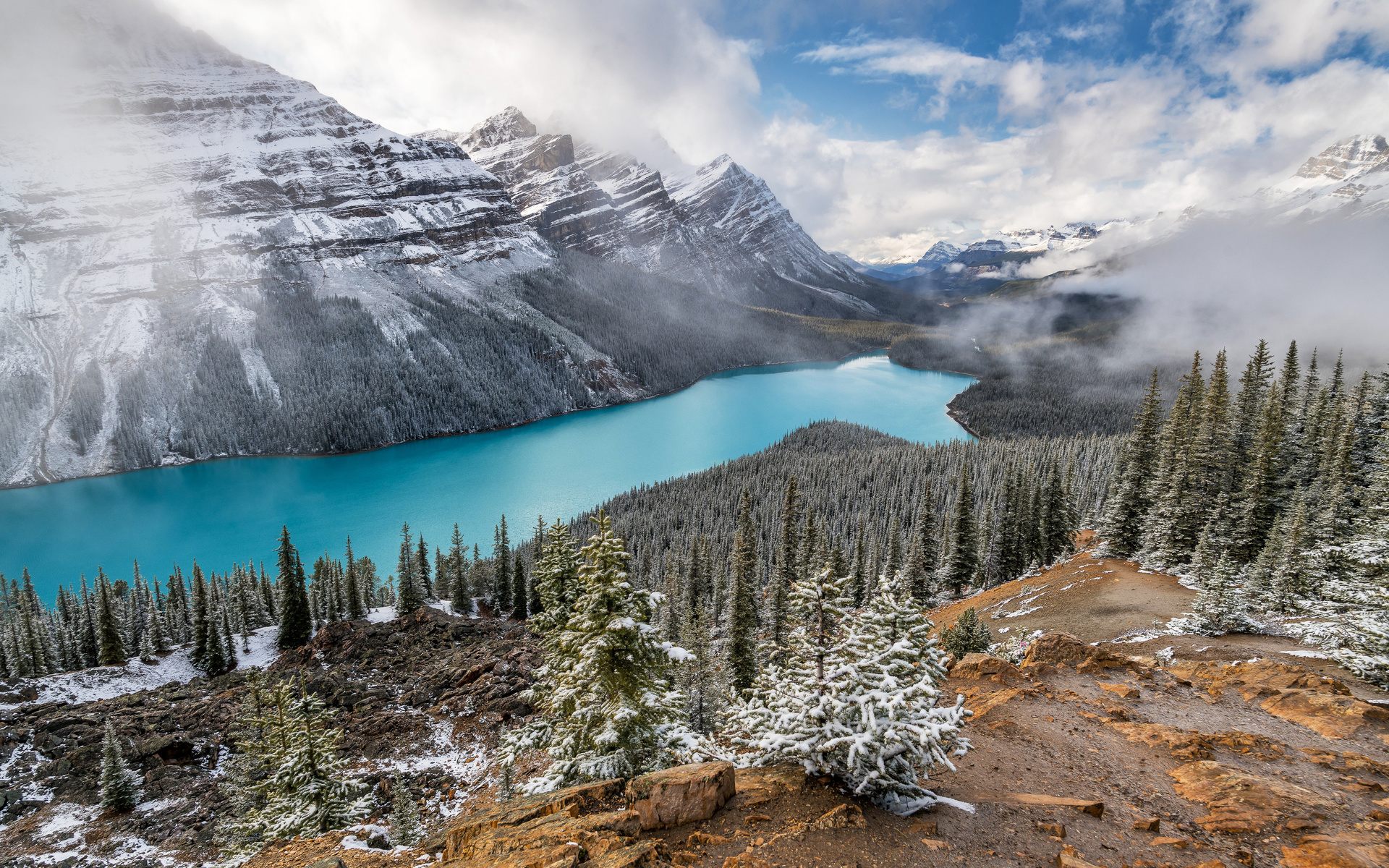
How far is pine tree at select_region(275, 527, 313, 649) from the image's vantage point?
4147 cm

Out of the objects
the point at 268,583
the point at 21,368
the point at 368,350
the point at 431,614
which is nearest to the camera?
the point at 431,614

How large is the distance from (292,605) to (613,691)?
43.7 metres

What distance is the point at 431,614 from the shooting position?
4497cm

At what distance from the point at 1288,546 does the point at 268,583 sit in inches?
3176

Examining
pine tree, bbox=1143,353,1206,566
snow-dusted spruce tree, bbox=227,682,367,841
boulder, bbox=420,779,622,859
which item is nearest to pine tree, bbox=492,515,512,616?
snow-dusted spruce tree, bbox=227,682,367,841

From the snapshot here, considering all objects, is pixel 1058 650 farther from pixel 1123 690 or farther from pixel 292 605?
pixel 292 605

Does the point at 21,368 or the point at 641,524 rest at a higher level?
the point at 21,368

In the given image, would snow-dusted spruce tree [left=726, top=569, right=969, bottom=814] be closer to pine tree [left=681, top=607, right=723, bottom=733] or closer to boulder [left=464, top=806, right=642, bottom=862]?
boulder [left=464, top=806, right=642, bottom=862]

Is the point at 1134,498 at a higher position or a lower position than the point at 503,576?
higher

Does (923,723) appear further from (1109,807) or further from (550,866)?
(550,866)

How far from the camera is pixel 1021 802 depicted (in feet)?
31.0

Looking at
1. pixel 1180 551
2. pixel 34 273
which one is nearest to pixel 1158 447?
pixel 1180 551

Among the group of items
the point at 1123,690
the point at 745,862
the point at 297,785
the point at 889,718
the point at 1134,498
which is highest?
the point at 889,718

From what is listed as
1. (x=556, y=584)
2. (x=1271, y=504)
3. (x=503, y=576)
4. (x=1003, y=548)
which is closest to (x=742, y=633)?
(x=556, y=584)
